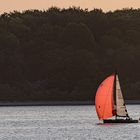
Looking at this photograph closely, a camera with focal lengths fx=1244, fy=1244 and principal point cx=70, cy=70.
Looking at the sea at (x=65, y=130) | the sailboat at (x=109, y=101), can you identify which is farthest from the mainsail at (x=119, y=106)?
the sea at (x=65, y=130)

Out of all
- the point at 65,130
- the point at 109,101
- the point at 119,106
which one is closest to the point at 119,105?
the point at 119,106

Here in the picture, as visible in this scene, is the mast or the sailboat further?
the mast

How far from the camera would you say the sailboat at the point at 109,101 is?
11900 centimetres

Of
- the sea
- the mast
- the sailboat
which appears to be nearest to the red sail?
the sailboat

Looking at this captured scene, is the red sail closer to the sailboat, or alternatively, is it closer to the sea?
the sailboat

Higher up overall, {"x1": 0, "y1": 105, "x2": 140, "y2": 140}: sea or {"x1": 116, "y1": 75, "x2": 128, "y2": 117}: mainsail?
{"x1": 116, "y1": 75, "x2": 128, "y2": 117}: mainsail

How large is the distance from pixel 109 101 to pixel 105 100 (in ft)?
2.83

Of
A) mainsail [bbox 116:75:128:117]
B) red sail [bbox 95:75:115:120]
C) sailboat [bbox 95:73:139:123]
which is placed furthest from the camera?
mainsail [bbox 116:75:128:117]

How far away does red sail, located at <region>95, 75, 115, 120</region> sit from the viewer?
390 ft

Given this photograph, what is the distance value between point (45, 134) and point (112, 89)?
9.27 meters

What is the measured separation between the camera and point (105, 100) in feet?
391

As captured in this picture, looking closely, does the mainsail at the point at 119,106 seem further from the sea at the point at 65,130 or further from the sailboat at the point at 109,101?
the sea at the point at 65,130

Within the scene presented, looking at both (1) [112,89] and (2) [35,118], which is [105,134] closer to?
(1) [112,89]

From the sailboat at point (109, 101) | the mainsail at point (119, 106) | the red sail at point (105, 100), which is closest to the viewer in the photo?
the red sail at point (105, 100)
